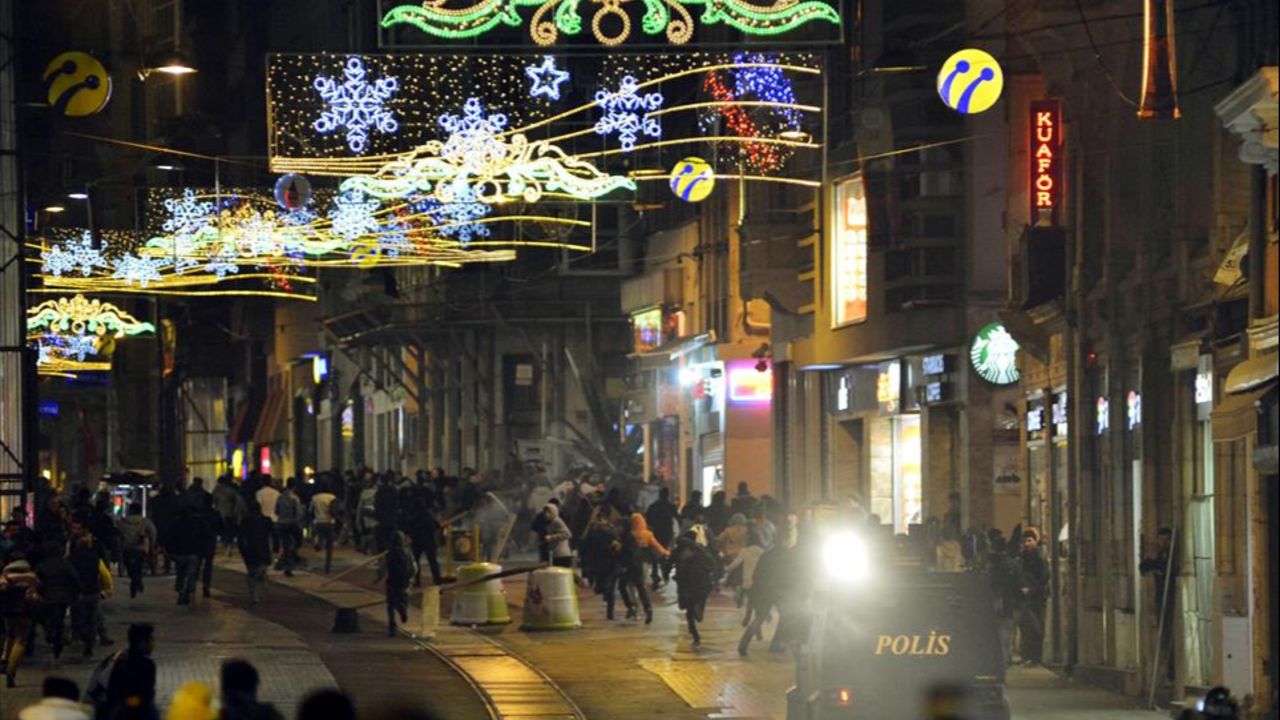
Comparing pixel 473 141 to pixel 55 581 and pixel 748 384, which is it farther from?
pixel 748 384

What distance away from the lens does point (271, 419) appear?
327 ft

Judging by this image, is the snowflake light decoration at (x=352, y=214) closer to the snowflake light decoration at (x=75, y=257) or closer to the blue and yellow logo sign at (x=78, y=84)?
the snowflake light decoration at (x=75, y=257)

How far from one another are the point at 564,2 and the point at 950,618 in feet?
22.0

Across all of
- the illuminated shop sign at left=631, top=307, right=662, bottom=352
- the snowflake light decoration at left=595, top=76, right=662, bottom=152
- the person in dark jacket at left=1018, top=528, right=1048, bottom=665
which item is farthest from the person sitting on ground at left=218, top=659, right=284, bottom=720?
the illuminated shop sign at left=631, top=307, right=662, bottom=352

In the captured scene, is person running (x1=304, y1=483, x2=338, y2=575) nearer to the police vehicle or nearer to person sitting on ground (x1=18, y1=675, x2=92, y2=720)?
the police vehicle

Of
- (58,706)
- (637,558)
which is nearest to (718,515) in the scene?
(637,558)

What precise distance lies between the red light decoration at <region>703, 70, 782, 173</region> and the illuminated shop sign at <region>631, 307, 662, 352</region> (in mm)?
15691

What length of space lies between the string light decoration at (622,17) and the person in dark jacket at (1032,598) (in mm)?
10095

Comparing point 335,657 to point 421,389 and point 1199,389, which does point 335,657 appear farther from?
point 421,389

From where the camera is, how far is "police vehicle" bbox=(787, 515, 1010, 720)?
21.0m

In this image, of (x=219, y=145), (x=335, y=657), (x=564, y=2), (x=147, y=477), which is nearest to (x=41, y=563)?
(x=335, y=657)

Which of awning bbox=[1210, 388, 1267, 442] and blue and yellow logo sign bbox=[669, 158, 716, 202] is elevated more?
blue and yellow logo sign bbox=[669, 158, 716, 202]

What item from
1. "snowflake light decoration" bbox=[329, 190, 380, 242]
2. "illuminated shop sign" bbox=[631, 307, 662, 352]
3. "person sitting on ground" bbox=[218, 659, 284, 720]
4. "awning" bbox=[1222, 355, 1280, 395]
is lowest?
"person sitting on ground" bbox=[218, 659, 284, 720]

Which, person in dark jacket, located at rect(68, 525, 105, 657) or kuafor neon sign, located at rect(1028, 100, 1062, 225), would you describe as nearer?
person in dark jacket, located at rect(68, 525, 105, 657)
